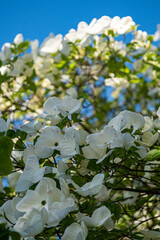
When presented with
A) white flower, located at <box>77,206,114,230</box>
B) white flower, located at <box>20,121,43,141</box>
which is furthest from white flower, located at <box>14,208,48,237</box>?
white flower, located at <box>20,121,43,141</box>

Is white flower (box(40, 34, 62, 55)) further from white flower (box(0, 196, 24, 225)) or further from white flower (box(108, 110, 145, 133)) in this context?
white flower (box(0, 196, 24, 225))

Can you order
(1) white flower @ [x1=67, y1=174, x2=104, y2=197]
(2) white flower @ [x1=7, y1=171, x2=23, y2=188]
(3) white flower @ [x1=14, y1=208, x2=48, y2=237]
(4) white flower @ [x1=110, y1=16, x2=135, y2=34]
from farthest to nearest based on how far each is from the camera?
1. (4) white flower @ [x1=110, y1=16, x2=135, y2=34]
2. (2) white flower @ [x1=7, y1=171, x2=23, y2=188]
3. (1) white flower @ [x1=67, y1=174, x2=104, y2=197]
4. (3) white flower @ [x1=14, y1=208, x2=48, y2=237]

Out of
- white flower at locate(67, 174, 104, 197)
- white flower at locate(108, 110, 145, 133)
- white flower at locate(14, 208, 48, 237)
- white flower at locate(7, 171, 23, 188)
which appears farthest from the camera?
white flower at locate(7, 171, 23, 188)

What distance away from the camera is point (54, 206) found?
2.17 ft

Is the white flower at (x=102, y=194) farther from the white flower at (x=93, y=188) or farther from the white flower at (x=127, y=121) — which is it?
the white flower at (x=127, y=121)

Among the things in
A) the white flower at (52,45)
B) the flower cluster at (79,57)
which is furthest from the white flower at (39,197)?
the white flower at (52,45)

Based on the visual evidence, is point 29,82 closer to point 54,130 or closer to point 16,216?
point 54,130

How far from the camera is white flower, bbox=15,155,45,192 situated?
72 centimetres

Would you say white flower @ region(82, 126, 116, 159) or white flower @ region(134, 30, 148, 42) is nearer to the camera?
white flower @ region(82, 126, 116, 159)

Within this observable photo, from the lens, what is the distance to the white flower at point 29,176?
724mm

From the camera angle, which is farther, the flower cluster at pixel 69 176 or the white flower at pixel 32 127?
the white flower at pixel 32 127

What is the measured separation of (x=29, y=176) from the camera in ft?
2.38

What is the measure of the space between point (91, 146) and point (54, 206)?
20 centimetres

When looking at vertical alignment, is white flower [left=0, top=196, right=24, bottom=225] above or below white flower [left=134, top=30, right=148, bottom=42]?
below
